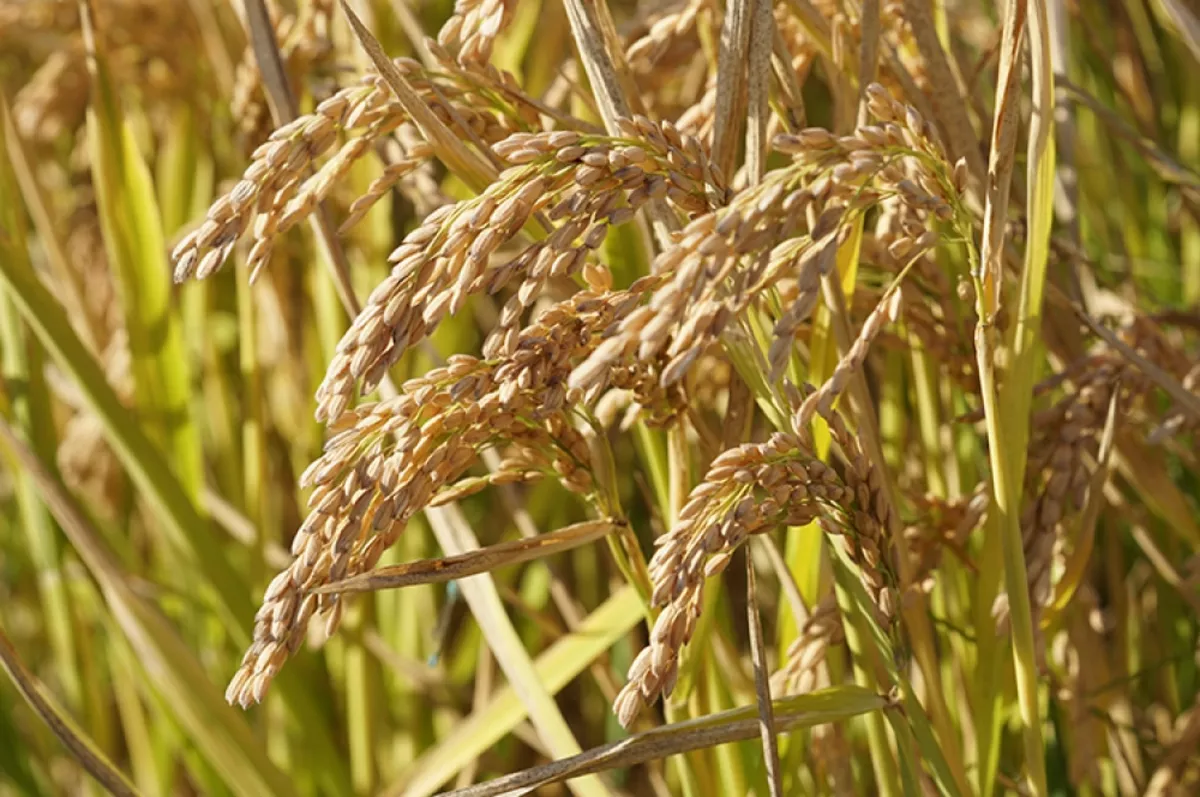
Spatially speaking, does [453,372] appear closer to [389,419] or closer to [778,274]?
[389,419]

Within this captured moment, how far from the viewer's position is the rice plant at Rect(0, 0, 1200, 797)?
60cm

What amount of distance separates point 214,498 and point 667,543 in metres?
1.13

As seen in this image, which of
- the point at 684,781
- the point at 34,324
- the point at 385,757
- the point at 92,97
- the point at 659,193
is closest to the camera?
the point at 659,193

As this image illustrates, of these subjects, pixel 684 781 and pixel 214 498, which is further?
pixel 214 498

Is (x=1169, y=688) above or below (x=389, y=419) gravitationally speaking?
below

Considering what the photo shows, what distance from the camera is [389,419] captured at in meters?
0.61

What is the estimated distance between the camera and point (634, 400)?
73 centimetres

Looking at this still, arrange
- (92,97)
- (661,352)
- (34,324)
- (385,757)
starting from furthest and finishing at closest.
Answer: (385,757) → (92,97) → (34,324) → (661,352)

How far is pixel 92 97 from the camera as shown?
4.06 feet

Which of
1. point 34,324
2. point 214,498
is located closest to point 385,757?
point 214,498

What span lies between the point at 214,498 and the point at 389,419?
1.05 meters

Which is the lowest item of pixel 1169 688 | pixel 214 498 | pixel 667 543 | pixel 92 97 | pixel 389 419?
pixel 1169 688

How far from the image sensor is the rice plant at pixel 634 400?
0.60 m

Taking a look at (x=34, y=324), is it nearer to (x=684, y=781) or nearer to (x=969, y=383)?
(x=684, y=781)
